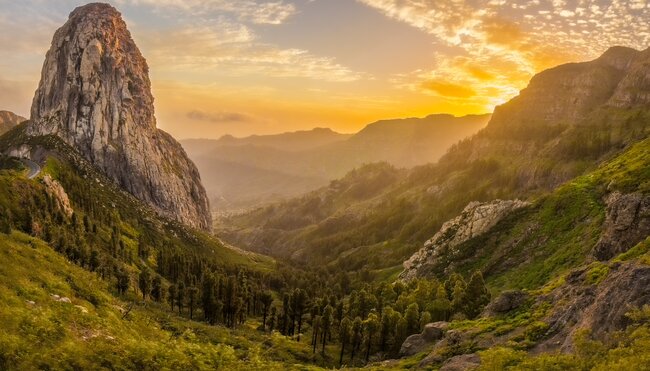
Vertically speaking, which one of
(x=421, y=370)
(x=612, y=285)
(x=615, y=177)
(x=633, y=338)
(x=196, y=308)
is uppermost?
(x=615, y=177)

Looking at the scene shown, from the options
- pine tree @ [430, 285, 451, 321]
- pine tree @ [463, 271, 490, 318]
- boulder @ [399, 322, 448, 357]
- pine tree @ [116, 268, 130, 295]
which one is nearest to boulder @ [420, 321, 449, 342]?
boulder @ [399, 322, 448, 357]

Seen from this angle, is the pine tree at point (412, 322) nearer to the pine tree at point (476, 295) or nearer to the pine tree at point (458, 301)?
the pine tree at point (458, 301)

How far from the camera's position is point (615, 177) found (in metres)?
144

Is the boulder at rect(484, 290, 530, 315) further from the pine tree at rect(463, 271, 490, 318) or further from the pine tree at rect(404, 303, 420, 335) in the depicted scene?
the pine tree at rect(404, 303, 420, 335)

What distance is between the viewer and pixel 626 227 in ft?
311

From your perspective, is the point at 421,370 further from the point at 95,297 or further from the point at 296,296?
the point at 296,296

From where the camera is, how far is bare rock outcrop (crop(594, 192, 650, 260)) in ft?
302

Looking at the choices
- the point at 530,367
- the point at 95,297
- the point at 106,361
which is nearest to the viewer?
the point at 106,361

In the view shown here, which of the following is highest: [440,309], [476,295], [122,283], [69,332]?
[69,332]

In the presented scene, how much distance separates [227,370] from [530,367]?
32.9 metres

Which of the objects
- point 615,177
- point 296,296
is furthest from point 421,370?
point 615,177

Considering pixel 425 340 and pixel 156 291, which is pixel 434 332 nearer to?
pixel 425 340

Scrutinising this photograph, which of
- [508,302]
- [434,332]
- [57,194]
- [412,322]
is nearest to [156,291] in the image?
[57,194]

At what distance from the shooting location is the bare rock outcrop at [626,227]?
92.2m
